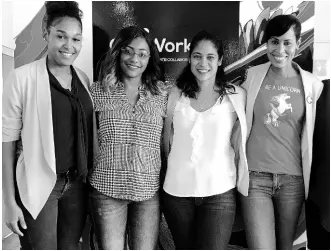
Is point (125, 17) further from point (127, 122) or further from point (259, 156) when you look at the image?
point (259, 156)

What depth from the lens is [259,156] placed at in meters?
1.98

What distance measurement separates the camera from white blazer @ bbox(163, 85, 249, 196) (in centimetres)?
197

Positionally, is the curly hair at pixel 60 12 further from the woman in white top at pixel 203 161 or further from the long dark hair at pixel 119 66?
the woman in white top at pixel 203 161

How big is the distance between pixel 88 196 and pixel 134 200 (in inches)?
12.6

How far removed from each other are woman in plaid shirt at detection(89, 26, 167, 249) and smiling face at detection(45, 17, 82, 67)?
0.81 feet

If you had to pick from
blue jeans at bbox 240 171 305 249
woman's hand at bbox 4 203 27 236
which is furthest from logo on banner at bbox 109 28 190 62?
woman's hand at bbox 4 203 27 236

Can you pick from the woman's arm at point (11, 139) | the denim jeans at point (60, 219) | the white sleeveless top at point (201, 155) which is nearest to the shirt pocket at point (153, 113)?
the white sleeveless top at point (201, 155)

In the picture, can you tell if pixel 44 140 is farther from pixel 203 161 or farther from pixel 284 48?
pixel 284 48

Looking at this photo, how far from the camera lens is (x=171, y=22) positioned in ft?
8.02

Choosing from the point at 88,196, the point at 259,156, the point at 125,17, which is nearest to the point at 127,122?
the point at 88,196

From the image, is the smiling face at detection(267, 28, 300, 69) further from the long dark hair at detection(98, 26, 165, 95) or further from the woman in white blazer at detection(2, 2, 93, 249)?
the woman in white blazer at detection(2, 2, 93, 249)

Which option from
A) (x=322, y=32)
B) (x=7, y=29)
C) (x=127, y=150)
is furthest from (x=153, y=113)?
(x=322, y=32)

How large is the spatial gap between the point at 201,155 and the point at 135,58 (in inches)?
26.9

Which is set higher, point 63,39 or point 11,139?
point 63,39
